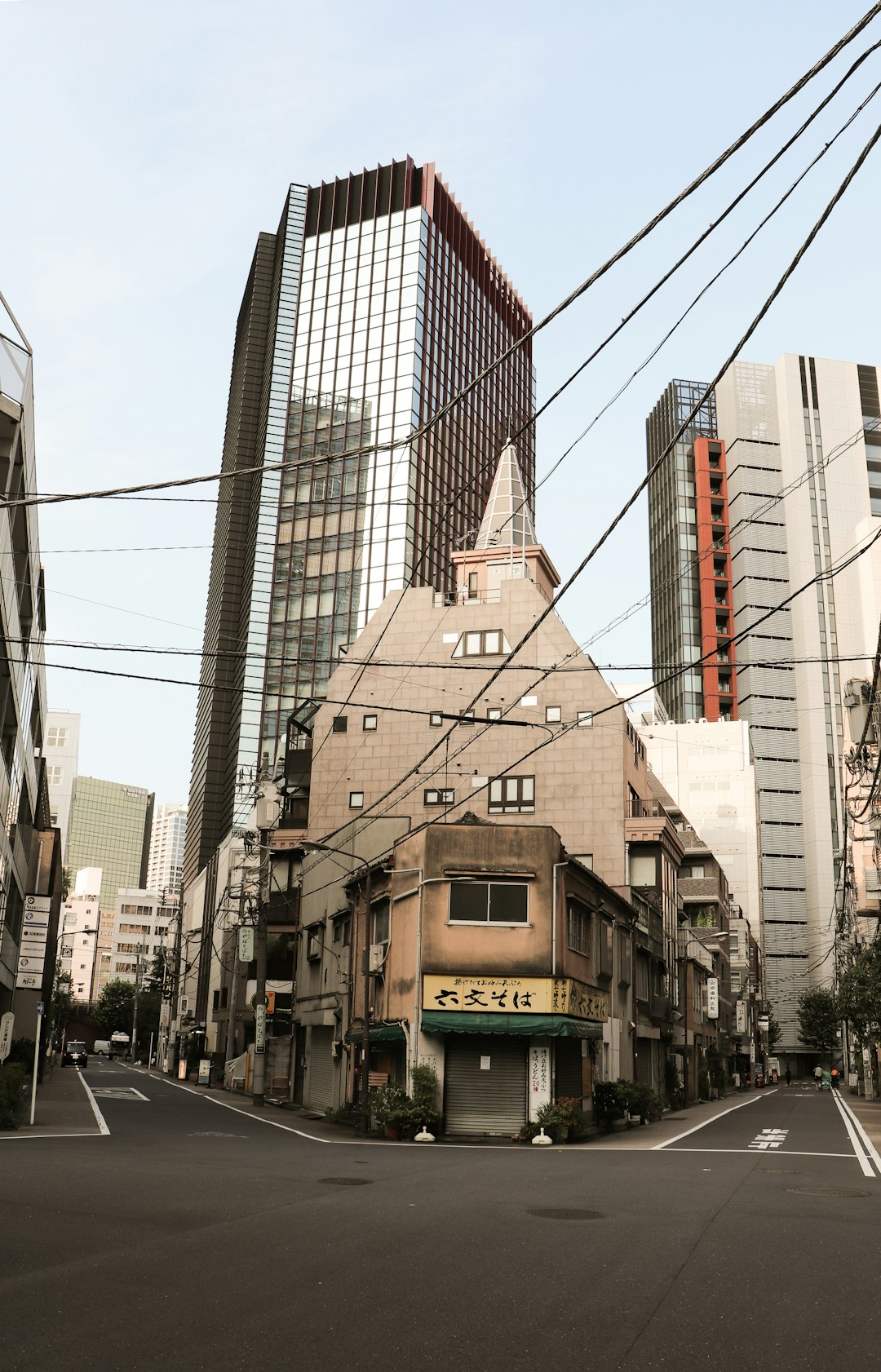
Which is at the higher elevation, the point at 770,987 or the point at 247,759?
the point at 247,759

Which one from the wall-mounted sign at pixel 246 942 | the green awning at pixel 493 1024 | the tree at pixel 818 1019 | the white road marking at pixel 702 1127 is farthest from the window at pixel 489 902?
the tree at pixel 818 1019

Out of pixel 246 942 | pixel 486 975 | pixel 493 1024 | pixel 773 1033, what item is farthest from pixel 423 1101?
pixel 773 1033

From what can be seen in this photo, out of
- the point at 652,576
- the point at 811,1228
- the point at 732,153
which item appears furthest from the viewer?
the point at 652,576

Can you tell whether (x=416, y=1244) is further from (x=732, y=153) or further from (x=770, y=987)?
(x=770, y=987)

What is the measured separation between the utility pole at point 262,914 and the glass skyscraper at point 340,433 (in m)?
35.1

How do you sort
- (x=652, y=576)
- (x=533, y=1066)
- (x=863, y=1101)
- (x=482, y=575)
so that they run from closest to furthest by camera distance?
(x=533, y=1066), (x=863, y=1101), (x=482, y=575), (x=652, y=576)

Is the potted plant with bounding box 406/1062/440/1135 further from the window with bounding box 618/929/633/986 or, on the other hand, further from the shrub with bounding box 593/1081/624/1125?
the window with bounding box 618/929/633/986

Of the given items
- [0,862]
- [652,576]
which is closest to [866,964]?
[0,862]

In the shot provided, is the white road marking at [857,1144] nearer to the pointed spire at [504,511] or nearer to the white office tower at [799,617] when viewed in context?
the pointed spire at [504,511]

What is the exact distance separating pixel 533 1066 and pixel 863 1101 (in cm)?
3886

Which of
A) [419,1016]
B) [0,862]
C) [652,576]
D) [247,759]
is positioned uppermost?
[652,576]

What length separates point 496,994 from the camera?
32.1 meters

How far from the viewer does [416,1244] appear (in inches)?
447

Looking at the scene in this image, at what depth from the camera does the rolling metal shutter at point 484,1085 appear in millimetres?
31719
